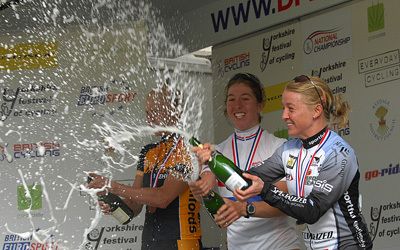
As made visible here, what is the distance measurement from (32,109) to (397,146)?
368 centimetres

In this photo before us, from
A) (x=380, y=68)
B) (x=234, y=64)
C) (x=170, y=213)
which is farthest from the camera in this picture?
(x=234, y=64)

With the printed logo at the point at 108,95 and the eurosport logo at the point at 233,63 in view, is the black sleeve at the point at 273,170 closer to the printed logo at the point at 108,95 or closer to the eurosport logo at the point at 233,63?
the eurosport logo at the point at 233,63

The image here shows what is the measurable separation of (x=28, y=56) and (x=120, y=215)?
3.44m

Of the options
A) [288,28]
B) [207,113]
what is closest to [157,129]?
[288,28]

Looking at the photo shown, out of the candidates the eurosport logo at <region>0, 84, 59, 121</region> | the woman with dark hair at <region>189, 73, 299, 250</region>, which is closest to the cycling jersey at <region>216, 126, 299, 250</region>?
the woman with dark hair at <region>189, 73, 299, 250</region>

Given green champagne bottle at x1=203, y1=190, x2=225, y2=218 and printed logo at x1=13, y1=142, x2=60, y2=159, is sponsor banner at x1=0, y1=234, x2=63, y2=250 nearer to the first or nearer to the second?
printed logo at x1=13, y1=142, x2=60, y2=159

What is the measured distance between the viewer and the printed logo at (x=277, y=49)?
7189mm

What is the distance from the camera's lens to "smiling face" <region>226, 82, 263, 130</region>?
4855 mm

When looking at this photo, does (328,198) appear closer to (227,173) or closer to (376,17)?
(227,173)

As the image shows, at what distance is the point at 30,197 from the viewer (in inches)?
312

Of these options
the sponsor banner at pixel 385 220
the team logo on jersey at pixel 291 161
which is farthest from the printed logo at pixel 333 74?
the team logo on jersey at pixel 291 161

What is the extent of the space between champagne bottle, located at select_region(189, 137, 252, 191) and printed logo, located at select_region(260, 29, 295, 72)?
3.30 metres

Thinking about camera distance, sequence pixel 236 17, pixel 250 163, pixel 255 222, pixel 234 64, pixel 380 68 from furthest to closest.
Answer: pixel 234 64
pixel 236 17
pixel 380 68
pixel 250 163
pixel 255 222

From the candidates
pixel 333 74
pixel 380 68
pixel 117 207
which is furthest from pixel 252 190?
pixel 333 74
